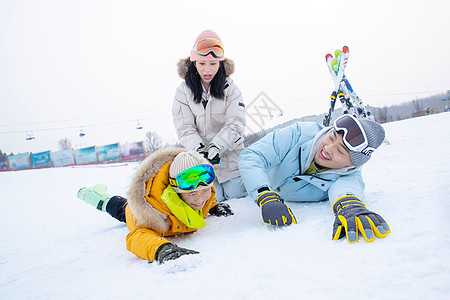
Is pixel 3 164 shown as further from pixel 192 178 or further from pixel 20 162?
pixel 192 178

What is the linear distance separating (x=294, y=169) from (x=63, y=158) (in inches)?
846

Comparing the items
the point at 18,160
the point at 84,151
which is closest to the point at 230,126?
the point at 84,151

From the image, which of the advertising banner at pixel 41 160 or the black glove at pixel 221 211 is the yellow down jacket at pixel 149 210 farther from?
the advertising banner at pixel 41 160

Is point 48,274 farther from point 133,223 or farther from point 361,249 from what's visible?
point 361,249

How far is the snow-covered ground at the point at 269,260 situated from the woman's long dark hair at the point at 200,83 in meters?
1.11

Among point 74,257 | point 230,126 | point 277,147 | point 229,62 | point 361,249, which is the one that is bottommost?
point 74,257

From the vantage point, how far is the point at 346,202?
4.42 ft

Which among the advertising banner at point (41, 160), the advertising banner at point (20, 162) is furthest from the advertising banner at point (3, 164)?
the advertising banner at point (41, 160)

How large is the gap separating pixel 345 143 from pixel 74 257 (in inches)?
70.8

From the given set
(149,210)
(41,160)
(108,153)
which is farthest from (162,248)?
(41,160)

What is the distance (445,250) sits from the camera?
0.89 m

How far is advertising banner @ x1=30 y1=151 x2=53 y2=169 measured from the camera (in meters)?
19.2

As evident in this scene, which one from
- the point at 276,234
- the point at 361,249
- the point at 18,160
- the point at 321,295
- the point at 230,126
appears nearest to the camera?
the point at 321,295

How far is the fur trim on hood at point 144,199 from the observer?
1.47 meters
